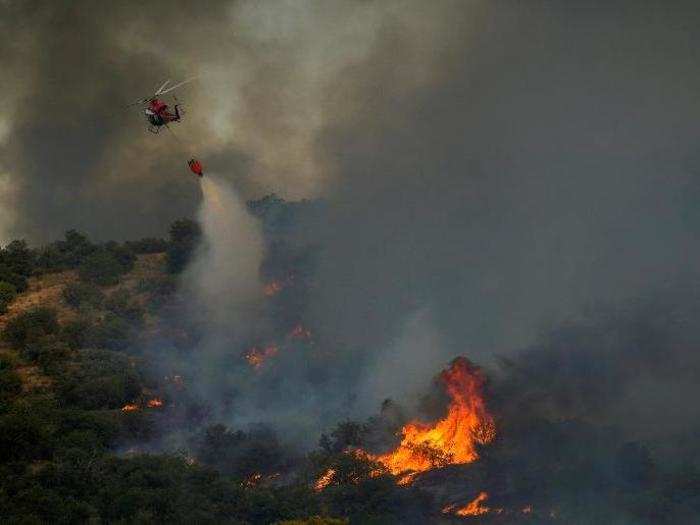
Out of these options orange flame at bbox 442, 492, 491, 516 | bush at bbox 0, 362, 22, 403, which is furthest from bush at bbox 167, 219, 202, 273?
orange flame at bbox 442, 492, 491, 516

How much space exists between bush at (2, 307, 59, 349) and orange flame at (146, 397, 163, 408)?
33.6 ft

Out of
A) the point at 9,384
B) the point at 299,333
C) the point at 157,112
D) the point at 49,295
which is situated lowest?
the point at 9,384

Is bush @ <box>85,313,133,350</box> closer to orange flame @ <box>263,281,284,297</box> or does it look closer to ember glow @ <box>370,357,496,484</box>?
orange flame @ <box>263,281,284,297</box>

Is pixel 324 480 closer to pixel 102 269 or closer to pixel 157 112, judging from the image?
pixel 157 112

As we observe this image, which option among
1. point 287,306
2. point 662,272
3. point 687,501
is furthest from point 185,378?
point 662,272

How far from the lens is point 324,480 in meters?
44.3

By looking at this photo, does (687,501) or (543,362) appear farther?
(543,362)

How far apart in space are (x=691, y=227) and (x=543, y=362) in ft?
106

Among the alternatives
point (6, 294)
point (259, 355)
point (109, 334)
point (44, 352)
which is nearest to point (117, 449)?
point (44, 352)

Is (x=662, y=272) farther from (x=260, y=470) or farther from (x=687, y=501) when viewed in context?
(x=260, y=470)

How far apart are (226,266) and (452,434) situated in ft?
126

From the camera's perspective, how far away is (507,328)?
69.1 m

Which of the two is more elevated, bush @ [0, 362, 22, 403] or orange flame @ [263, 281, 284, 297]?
orange flame @ [263, 281, 284, 297]

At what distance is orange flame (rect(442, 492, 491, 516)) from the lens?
40.7 metres
